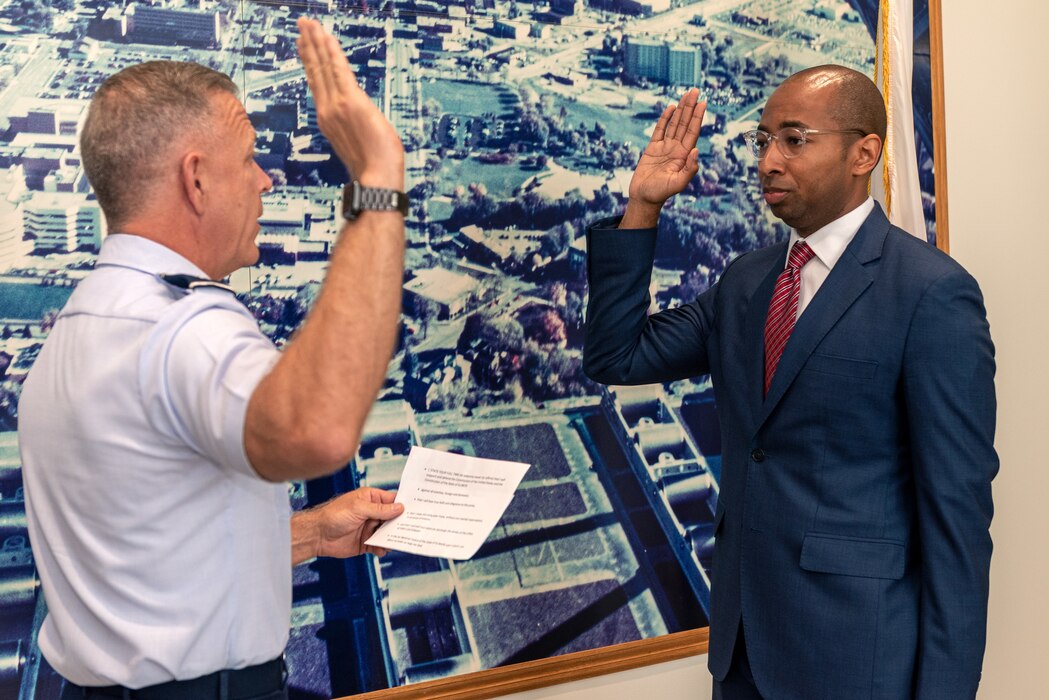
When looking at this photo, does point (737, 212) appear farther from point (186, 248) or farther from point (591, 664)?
point (186, 248)

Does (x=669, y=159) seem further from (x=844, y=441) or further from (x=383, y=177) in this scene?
(x=383, y=177)

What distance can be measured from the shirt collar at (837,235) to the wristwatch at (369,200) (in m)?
1.04

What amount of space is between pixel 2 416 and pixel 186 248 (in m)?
0.92

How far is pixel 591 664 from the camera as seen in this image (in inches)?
98.7

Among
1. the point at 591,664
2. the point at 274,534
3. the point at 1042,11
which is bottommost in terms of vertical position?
the point at 591,664

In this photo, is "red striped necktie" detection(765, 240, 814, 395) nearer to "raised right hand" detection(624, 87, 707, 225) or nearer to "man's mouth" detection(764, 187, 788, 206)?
"man's mouth" detection(764, 187, 788, 206)

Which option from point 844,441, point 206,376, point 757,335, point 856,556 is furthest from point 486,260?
point 206,376

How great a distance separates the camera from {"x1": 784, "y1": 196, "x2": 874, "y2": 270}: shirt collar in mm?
1861

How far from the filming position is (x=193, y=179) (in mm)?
1222

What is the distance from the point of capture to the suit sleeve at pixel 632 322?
202 centimetres

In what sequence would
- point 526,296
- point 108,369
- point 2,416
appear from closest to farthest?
point 108,369 → point 2,416 → point 526,296

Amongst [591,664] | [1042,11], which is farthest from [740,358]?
[1042,11]

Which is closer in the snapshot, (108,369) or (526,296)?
(108,369)

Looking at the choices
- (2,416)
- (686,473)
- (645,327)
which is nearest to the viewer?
(2,416)
